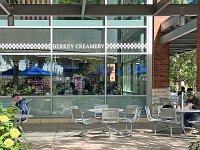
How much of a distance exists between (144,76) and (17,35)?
4.85 metres

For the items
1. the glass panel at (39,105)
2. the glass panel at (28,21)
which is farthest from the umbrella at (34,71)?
the glass panel at (28,21)

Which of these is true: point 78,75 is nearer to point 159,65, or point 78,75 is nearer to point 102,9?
point 102,9

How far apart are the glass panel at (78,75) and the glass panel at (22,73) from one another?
1.76 feet

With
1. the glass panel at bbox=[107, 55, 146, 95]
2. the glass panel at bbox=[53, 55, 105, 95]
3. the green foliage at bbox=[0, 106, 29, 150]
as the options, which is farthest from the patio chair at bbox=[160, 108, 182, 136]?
the green foliage at bbox=[0, 106, 29, 150]

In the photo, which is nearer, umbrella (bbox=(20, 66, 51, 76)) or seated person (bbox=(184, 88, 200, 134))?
seated person (bbox=(184, 88, 200, 134))

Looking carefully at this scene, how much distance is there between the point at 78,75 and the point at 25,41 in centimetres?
226

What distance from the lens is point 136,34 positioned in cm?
1540

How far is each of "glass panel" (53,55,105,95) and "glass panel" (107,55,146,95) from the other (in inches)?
12.3

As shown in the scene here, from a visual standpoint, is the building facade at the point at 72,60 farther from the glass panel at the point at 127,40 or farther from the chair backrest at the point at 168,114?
the chair backrest at the point at 168,114

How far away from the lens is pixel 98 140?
10.6 metres

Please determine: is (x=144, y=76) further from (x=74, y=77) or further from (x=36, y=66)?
(x=36, y=66)

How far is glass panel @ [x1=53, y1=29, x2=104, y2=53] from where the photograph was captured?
15.3 m

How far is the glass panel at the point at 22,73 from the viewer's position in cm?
1515

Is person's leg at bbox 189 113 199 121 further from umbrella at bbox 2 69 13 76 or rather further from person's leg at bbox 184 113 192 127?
umbrella at bbox 2 69 13 76
